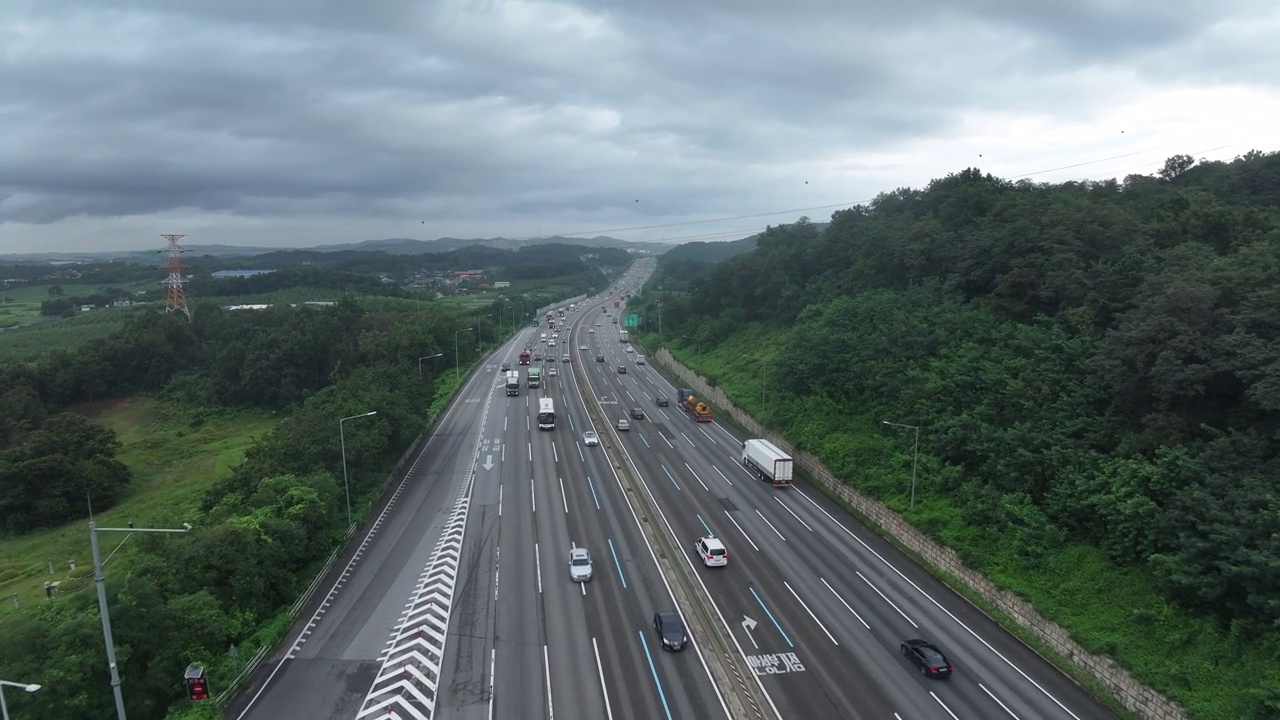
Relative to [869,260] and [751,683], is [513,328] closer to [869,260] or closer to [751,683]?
[869,260]

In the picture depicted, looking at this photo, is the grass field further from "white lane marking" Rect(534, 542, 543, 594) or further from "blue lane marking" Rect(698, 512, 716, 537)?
"blue lane marking" Rect(698, 512, 716, 537)

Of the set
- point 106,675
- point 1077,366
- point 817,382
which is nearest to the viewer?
point 106,675

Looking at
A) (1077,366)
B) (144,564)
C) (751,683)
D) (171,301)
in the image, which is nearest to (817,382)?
(1077,366)

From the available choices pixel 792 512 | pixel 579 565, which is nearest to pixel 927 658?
pixel 579 565

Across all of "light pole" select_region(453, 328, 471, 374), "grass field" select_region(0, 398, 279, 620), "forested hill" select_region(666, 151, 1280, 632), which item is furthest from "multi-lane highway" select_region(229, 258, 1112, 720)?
"light pole" select_region(453, 328, 471, 374)

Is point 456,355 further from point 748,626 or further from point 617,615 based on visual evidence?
point 748,626

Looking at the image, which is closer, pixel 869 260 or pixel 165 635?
pixel 165 635

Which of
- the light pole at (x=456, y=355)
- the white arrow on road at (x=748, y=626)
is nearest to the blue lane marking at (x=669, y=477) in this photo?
the white arrow on road at (x=748, y=626)

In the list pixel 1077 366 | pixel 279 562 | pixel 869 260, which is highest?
pixel 869 260
